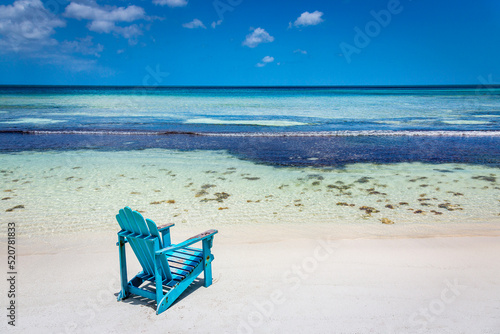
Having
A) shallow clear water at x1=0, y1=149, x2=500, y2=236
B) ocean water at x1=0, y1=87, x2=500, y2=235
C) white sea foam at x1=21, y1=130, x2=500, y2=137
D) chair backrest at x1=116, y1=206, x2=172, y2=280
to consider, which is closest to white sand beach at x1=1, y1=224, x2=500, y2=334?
chair backrest at x1=116, y1=206, x2=172, y2=280

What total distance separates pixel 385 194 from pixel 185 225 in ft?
17.2

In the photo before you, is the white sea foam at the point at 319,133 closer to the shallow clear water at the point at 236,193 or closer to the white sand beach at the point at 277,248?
the shallow clear water at the point at 236,193

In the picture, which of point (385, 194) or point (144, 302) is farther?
point (385, 194)

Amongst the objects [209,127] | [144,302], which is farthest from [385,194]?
[209,127]

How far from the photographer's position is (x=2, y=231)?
21.7ft

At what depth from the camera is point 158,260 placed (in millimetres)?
3926

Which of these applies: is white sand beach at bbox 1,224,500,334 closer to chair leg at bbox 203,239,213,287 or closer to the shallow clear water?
chair leg at bbox 203,239,213,287

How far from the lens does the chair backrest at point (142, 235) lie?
3777 millimetres

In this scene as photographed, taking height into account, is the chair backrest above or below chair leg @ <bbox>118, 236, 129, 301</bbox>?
above

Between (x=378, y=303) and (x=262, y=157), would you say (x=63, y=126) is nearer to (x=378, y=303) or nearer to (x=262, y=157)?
(x=262, y=157)

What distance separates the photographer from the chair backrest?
149 inches

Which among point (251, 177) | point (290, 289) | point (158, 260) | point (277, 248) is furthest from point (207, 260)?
point (251, 177)

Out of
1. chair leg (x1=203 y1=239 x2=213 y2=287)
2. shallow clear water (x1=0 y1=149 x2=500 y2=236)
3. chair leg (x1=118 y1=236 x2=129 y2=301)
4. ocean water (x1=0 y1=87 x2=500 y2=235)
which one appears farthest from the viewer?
ocean water (x1=0 y1=87 x2=500 y2=235)

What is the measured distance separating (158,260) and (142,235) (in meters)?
0.35
